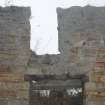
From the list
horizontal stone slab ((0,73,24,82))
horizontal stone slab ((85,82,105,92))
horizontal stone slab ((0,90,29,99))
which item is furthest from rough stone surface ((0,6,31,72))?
horizontal stone slab ((85,82,105,92))

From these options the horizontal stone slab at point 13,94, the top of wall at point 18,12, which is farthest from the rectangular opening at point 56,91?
the top of wall at point 18,12

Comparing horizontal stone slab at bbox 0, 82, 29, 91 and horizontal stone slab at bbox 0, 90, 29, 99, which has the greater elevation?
horizontal stone slab at bbox 0, 82, 29, 91

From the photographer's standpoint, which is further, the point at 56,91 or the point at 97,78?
the point at 56,91

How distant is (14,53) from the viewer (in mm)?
7277

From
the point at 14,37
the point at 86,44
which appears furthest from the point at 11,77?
the point at 86,44

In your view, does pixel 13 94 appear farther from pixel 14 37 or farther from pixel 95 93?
pixel 95 93

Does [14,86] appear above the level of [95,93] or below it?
above

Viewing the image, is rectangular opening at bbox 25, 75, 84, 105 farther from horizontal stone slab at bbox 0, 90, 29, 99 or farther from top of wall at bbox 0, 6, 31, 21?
top of wall at bbox 0, 6, 31, 21

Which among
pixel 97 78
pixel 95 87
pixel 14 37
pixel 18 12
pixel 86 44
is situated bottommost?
pixel 95 87

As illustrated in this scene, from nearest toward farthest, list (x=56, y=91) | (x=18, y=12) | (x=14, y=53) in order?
1. (x=14, y=53)
2. (x=18, y=12)
3. (x=56, y=91)

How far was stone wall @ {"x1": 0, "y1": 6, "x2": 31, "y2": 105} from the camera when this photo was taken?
7.08 metres

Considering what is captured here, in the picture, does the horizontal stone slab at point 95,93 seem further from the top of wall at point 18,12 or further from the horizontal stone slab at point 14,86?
the top of wall at point 18,12

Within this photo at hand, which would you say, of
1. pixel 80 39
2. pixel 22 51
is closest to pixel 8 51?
pixel 22 51

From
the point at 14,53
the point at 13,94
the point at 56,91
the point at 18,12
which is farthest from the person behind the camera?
the point at 56,91
